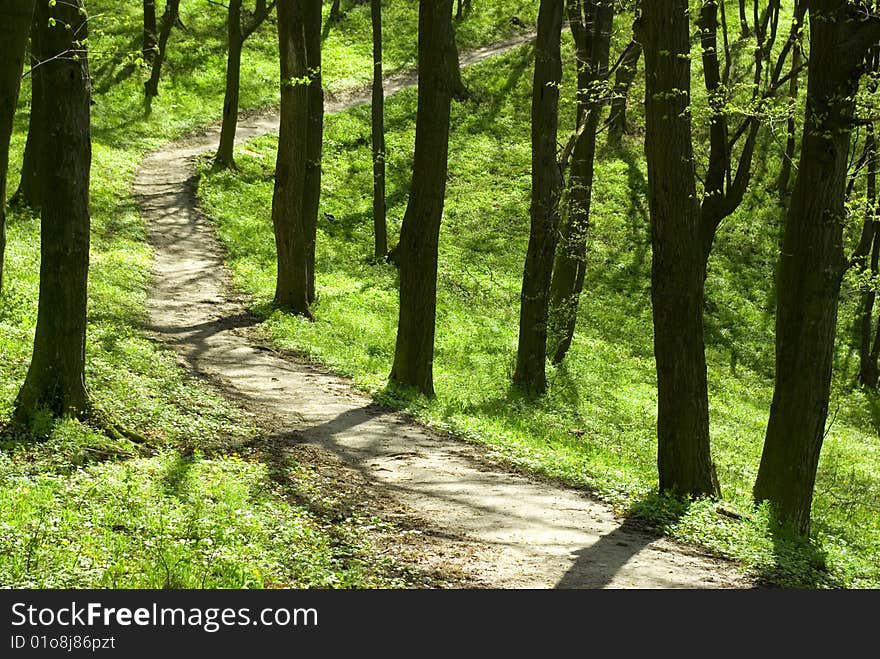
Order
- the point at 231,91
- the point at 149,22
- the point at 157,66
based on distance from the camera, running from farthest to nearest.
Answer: the point at 157,66 < the point at 149,22 < the point at 231,91

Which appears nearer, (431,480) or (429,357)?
(431,480)

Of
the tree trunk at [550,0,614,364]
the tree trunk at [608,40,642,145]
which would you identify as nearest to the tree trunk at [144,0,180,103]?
the tree trunk at [608,40,642,145]

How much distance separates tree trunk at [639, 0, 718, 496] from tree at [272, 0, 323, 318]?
830cm

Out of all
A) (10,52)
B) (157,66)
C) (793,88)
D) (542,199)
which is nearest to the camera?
(10,52)

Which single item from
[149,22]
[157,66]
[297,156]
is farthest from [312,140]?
[149,22]

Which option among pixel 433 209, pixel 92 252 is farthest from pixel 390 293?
pixel 433 209

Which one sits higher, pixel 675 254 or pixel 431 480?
pixel 675 254

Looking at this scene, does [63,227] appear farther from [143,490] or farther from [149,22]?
[149,22]

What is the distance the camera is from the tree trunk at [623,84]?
46.2 feet

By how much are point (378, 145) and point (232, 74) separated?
16.8ft

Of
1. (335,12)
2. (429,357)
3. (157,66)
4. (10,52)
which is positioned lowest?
(429,357)

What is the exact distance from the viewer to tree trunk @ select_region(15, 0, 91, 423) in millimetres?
8727

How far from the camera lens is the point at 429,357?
14.6 m

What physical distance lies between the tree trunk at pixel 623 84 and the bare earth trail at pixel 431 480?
566 cm
